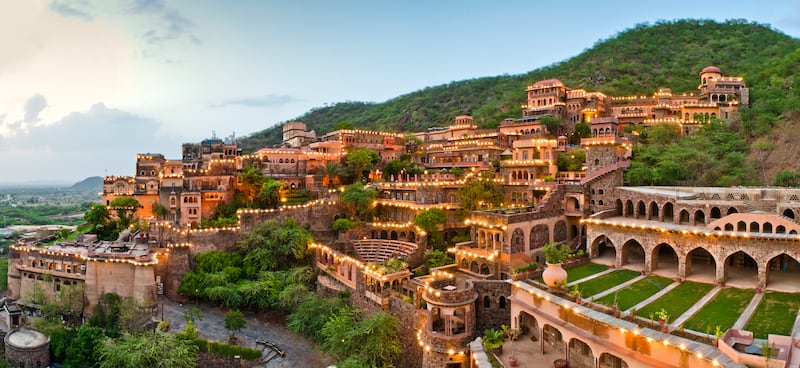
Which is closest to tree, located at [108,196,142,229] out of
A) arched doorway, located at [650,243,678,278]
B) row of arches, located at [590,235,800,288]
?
row of arches, located at [590,235,800,288]

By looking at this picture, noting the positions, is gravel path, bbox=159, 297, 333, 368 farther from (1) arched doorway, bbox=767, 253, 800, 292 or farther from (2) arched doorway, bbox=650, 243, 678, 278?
(1) arched doorway, bbox=767, 253, 800, 292

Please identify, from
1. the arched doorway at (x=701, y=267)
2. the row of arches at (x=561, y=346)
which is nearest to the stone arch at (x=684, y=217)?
the arched doorway at (x=701, y=267)

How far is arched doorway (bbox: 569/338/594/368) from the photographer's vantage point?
1940 cm

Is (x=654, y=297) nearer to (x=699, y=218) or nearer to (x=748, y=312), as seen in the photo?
(x=748, y=312)

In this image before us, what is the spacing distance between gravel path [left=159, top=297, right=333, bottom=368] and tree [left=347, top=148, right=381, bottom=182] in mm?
17967

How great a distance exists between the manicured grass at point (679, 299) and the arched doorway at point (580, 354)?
8.12 feet

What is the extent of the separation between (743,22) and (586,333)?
88.6m

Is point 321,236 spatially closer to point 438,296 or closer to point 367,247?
point 367,247

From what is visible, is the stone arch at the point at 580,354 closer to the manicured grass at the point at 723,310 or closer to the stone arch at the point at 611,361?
the stone arch at the point at 611,361

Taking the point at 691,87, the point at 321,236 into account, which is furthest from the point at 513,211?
the point at 691,87

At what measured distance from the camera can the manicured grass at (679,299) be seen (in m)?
19.2

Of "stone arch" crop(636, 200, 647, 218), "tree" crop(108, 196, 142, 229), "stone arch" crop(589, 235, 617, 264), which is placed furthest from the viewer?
"tree" crop(108, 196, 142, 229)

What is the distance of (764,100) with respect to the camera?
41594 millimetres

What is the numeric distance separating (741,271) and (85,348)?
1485 inches
